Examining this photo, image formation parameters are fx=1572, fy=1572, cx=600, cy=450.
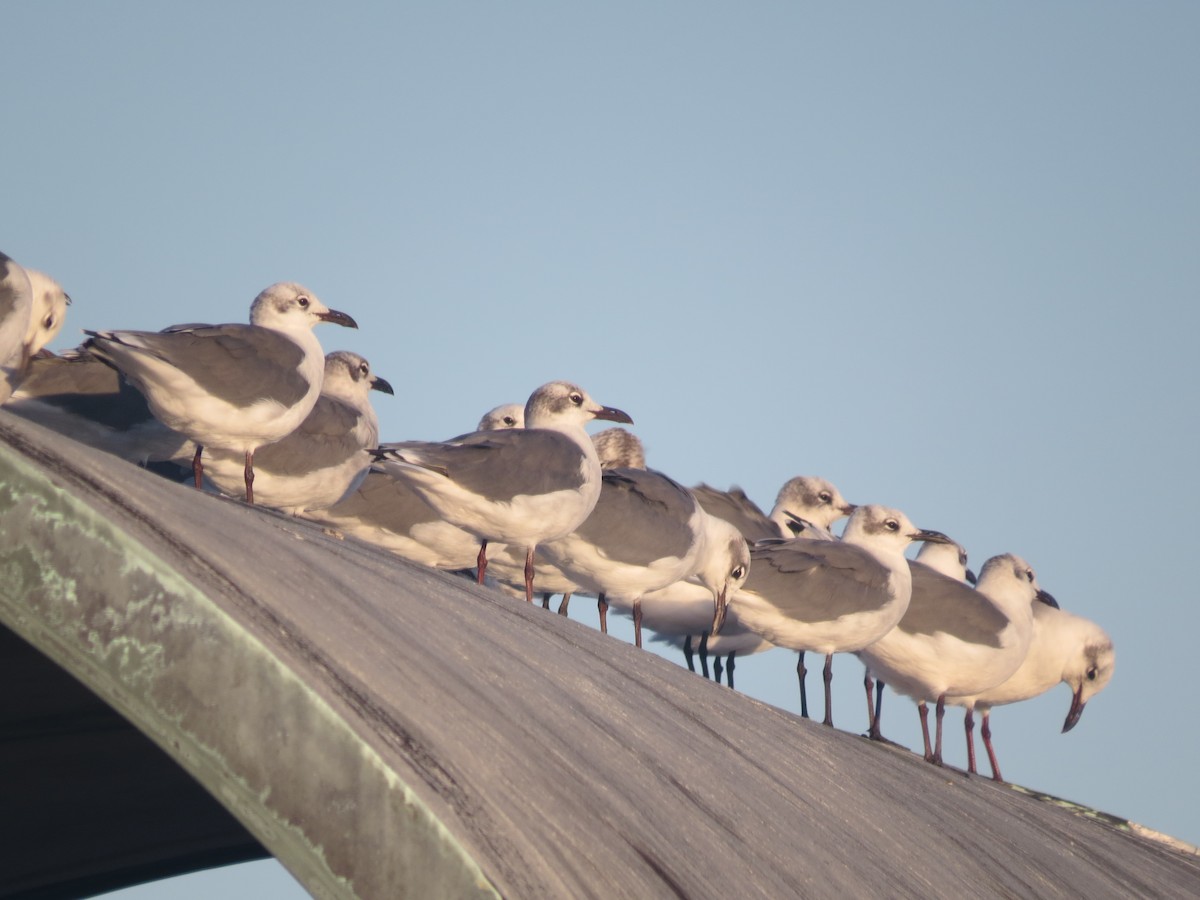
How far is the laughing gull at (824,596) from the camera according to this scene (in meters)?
10.5

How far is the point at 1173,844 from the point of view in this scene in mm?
8578

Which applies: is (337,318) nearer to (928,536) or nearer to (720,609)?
(720,609)

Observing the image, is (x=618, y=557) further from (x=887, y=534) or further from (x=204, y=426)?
(x=204, y=426)

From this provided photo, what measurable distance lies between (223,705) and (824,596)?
26.8 ft

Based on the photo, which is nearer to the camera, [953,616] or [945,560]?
[953,616]

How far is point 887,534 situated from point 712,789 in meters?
7.10

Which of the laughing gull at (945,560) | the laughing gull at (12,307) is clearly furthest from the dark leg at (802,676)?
the laughing gull at (12,307)

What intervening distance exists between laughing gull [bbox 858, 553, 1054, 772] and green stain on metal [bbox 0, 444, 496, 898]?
882 centimetres

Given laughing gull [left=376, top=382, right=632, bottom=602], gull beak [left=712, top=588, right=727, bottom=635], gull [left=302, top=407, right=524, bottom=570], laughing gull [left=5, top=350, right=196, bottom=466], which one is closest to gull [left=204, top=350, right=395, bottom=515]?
gull [left=302, top=407, right=524, bottom=570]

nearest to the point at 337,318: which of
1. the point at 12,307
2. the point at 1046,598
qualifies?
the point at 12,307

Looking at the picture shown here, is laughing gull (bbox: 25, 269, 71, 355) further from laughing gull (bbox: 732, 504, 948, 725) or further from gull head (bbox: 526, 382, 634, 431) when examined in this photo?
laughing gull (bbox: 732, 504, 948, 725)

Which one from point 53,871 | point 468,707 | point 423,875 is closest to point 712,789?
point 468,707

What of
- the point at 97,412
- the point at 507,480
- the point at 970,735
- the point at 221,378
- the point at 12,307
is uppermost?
the point at 12,307

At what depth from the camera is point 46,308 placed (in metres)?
12.4
